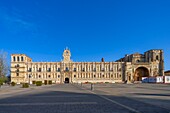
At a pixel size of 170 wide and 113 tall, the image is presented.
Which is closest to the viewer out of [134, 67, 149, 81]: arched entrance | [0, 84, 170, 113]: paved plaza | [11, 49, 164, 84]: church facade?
[0, 84, 170, 113]: paved plaza

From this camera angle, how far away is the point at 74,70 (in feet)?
436

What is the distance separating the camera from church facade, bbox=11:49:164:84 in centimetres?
12938

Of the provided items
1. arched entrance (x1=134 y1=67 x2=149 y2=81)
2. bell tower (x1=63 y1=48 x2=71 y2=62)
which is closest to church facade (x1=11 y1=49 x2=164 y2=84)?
bell tower (x1=63 y1=48 x2=71 y2=62)

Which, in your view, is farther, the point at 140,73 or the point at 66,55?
the point at 140,73

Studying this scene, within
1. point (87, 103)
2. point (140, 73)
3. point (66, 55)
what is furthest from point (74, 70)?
point (87, 103)

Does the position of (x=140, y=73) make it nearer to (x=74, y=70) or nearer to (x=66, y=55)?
(x=74, y=70)

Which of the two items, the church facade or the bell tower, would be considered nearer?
the church facade

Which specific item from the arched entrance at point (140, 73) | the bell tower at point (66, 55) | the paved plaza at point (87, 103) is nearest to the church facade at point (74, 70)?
the bell tower at point (66, 55)

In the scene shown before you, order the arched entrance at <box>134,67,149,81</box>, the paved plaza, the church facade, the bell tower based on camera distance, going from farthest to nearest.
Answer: the arched entrance at <box>134,67,149,81</box> < the bell tower < the church facade < the paved plaza

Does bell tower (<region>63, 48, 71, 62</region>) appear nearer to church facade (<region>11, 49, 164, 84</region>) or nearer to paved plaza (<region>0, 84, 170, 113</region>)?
church facade (<region>11, 49, 164, 84</region>)

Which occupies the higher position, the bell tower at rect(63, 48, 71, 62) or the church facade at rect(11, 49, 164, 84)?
the bell tower at rect(63, 48, 71, 62)

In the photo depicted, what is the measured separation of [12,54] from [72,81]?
36849mm

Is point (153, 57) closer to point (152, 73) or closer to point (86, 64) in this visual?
point (152, 73)

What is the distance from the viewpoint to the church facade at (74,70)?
5094 inches
